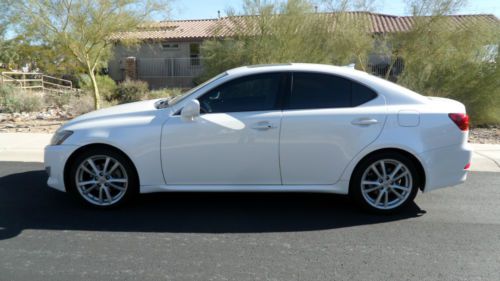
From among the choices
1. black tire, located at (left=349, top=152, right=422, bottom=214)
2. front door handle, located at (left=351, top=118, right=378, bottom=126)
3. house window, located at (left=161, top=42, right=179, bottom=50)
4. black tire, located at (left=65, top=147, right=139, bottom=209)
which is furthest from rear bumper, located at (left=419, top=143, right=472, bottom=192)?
house window, located at (left=161, top=42, right=179, bottom=50)

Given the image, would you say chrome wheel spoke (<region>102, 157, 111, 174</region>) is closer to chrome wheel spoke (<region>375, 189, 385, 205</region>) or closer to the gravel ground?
chrome wheel spoke (<region>375, 189, 385, 205</region>)

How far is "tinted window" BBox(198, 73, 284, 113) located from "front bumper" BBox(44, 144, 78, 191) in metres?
1.62

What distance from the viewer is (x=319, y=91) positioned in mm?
5090

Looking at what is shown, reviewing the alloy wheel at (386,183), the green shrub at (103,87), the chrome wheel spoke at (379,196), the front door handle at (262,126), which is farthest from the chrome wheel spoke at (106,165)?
the green shrub at (103,87)

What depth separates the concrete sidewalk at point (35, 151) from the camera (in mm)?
7732

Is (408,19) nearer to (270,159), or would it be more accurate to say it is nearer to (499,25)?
(499,25)

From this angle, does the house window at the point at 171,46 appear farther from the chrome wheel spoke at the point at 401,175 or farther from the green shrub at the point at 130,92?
the chrome wheel spoke at the point at 401,175

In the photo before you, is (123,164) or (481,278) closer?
Result: (481,278)

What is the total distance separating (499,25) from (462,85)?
1905 millimetres

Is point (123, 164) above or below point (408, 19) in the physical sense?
below

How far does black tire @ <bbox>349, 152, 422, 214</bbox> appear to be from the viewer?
4.98 metres

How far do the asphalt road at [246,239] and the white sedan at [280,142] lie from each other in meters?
0.36

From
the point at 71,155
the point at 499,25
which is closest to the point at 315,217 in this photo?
the point at 71,155

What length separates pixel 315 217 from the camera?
5105 mm
